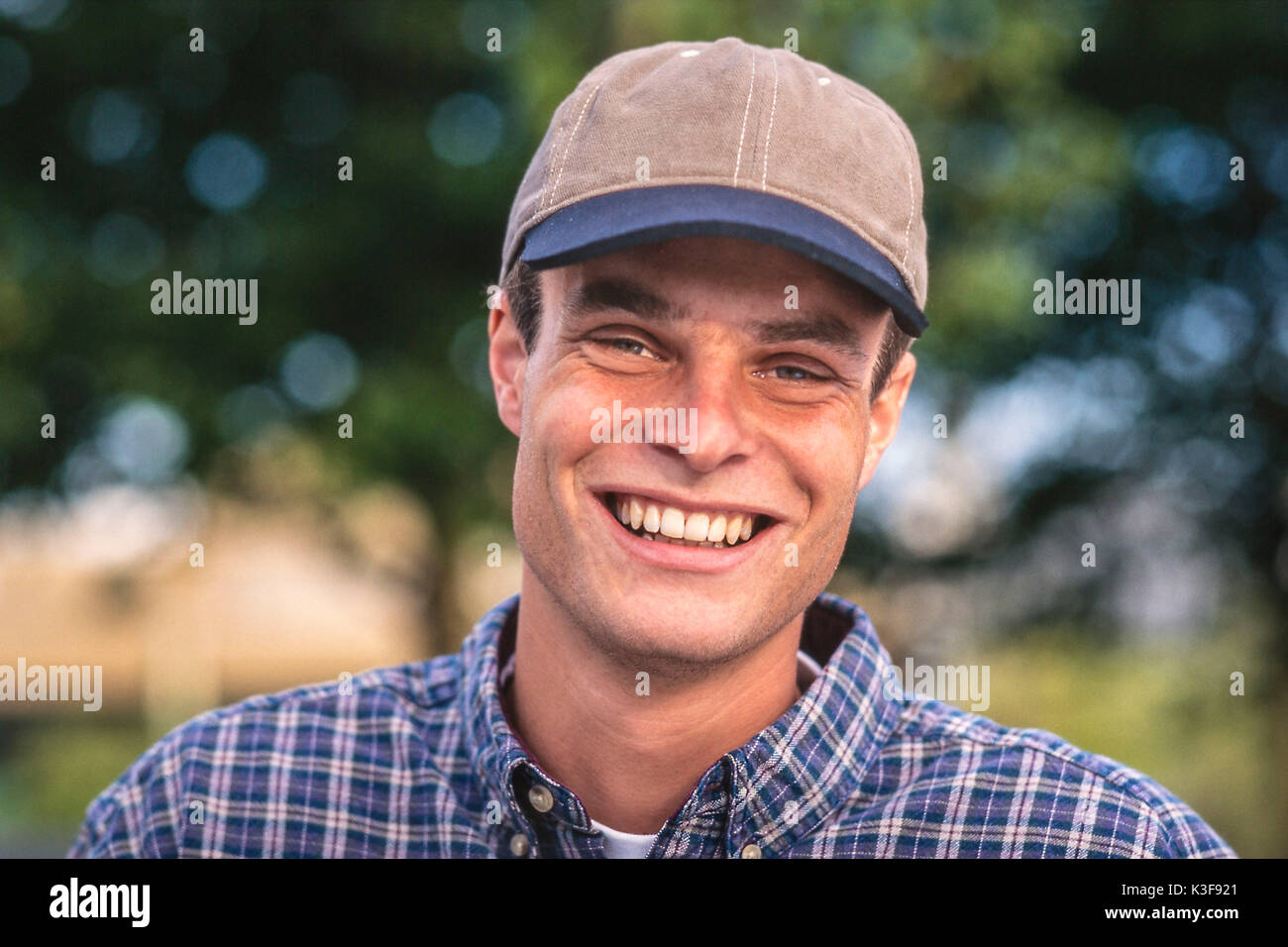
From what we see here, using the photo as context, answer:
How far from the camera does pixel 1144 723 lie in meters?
7.32

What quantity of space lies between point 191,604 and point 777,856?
696 centimetres

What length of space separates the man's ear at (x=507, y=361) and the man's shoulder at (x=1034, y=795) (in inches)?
35.2

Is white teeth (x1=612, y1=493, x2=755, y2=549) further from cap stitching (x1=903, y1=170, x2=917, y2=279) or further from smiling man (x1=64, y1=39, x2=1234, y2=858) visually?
cap stitching (x1=903, y1=170, x2=917, y2=279)

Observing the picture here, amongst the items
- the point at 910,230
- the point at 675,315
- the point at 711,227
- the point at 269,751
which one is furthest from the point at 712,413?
the point at 269,751

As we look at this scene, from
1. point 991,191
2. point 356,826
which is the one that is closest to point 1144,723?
point 991,191

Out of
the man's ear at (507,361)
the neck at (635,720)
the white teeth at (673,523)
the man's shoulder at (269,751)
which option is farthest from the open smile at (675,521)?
the man's shoulder at (269,751)

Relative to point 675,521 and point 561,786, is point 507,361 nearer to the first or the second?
point 675,521

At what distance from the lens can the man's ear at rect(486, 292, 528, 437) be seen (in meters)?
2.27

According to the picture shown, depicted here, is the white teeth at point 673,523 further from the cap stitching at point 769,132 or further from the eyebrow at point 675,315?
the cap stitching at point 769,132

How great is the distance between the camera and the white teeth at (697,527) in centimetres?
199

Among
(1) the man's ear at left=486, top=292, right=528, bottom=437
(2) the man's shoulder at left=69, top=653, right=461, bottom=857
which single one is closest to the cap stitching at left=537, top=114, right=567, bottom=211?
(1) the man's ear at left=486, top=292, right=528, bottom=437

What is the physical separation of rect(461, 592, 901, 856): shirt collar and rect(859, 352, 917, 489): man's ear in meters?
0.34

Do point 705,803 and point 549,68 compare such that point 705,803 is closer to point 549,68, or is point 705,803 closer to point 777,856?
point 777,856
